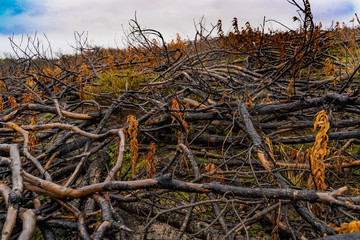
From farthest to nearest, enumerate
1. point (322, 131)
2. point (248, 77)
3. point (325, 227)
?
point (248, 77) → point (322, 131) → point (325, 227)

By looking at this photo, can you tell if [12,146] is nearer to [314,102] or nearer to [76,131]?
[76,131]

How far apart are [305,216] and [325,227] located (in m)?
0.14

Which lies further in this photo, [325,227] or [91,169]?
[91,169]

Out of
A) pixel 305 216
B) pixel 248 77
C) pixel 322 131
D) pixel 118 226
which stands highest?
pixel 248 77

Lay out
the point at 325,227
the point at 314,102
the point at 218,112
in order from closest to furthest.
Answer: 1. the point at 325,227
2. the point at 314,102
3. the point at 218,112

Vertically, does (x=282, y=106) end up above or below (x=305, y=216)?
above

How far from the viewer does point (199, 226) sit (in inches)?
74.2

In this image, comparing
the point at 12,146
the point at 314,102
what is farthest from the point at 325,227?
the point at 12,146

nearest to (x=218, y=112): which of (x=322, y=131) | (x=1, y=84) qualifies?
(x=322, y=131)

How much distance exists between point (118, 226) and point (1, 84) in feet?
22.6

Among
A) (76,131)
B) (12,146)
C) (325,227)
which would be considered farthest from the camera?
(76,131)

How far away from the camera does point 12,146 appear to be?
1834mm

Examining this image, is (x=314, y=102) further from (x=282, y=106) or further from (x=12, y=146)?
A: (x=12, y=146)

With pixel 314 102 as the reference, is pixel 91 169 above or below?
below
